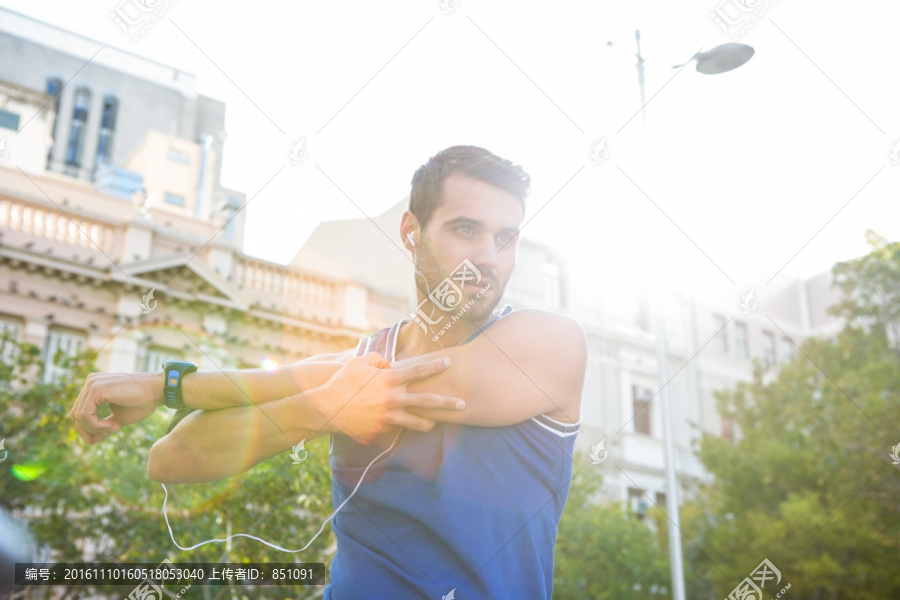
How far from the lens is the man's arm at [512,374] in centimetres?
209

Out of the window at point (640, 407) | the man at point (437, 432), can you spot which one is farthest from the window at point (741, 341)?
the man at point (437, 432)

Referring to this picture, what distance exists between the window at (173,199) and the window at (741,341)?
58.2ft

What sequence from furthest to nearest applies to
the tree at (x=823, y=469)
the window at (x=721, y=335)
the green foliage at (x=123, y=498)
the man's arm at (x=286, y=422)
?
the window at (x=721, y=335) → the tree at (x=823, y=469) → the green foliage at (x=123, y=498) → the man's arm at (x=286, y=422)

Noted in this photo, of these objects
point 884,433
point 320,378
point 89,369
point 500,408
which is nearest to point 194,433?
point 320,378

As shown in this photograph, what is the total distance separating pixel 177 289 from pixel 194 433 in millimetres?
11324

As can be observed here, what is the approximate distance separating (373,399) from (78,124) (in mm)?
26913

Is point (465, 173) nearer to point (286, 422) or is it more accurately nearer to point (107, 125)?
point (286, 422)

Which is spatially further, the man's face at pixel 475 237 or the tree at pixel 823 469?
the tree at pixel 823 469

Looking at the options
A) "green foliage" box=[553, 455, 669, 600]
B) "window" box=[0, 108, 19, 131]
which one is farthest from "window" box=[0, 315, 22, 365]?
"green foliage" box=[553, 455, 669, 600]

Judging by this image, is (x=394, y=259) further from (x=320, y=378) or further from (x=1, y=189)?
(x=320, y=378)

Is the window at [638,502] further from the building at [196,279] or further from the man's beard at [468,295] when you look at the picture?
the man's beard at [468,295]

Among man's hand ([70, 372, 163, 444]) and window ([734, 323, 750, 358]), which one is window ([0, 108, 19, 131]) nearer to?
man's hand ([70, 372, 163, 444])

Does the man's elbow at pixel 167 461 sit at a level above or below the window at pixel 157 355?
below

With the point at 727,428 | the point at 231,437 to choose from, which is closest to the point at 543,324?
the point at 231,437
